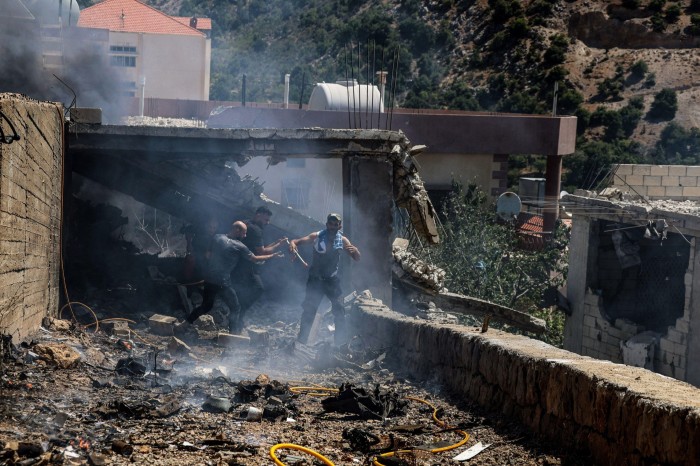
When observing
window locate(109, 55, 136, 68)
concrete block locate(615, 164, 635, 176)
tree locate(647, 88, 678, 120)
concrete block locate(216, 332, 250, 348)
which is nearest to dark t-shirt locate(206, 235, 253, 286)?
concrete block locate(216, 332, 250, 348)

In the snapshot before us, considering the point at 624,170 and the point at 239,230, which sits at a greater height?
the point at 624,170

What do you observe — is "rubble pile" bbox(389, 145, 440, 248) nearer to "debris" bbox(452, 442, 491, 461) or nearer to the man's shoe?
the man's shoe

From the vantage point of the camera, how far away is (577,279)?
73.9 feet

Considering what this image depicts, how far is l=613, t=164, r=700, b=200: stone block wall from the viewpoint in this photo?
2375 centimetres

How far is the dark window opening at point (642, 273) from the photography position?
19.4 meters

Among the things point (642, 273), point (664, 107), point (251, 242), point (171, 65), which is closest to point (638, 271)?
point (642, 273)

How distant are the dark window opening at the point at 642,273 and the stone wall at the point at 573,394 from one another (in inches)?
442

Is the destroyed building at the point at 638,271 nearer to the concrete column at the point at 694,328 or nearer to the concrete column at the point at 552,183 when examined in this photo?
the concrete column at the point at 694,328

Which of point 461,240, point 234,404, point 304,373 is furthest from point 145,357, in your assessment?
point 461,240

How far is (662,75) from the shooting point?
6419 cm

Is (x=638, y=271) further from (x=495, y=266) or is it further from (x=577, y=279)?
(x=495, y=266)

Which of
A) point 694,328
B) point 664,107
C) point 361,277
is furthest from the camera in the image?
point 664,107

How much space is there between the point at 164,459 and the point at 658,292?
16.6 metres

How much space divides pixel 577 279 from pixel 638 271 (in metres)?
1.75
